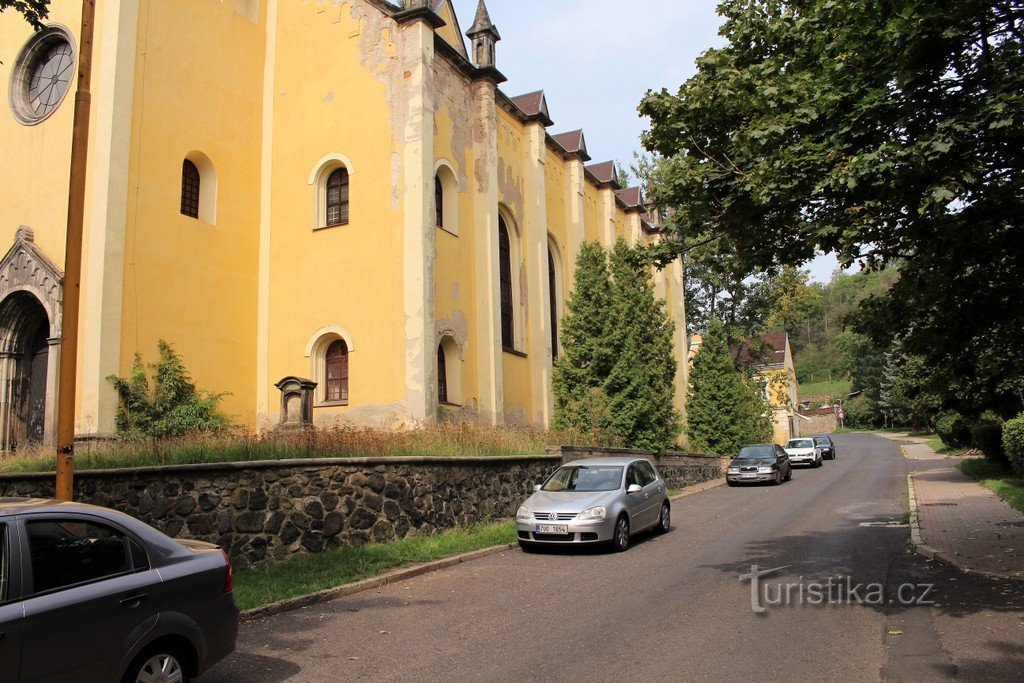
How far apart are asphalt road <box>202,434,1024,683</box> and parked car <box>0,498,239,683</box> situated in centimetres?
114

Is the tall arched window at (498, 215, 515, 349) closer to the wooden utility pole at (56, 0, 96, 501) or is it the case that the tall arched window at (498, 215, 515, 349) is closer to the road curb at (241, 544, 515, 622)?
the road curb at (241, 544, 515, 622)

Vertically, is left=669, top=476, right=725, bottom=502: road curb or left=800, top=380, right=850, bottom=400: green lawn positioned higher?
left=800, top=380, right=850, bottom=400: green lawn

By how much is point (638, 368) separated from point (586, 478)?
1089 cm

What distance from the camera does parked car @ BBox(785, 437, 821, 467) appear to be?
39.1m

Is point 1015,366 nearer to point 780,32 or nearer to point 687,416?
point 780,32

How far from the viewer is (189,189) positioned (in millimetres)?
21078

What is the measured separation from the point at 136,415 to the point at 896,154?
16.4 metres

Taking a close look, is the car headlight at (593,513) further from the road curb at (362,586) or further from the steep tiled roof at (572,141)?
the steep tiled roof at (572,141)

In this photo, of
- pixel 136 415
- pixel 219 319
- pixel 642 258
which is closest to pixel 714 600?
pixel 642 258

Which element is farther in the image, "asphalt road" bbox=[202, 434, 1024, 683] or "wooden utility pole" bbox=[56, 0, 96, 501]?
"wooden utility pole" bbox=[56, 0, 96, 501]

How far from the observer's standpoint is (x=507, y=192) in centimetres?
2623

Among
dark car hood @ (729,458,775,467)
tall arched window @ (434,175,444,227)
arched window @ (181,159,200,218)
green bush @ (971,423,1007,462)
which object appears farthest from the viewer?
dark car hood @ (729,458,775,467)

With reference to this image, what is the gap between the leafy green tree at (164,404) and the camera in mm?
17891

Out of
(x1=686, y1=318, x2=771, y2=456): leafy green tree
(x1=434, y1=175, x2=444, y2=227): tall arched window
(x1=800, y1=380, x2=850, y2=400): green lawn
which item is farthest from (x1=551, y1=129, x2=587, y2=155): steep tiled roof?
(x1=800, y1=380, x2=850, y2=400): green lawn
